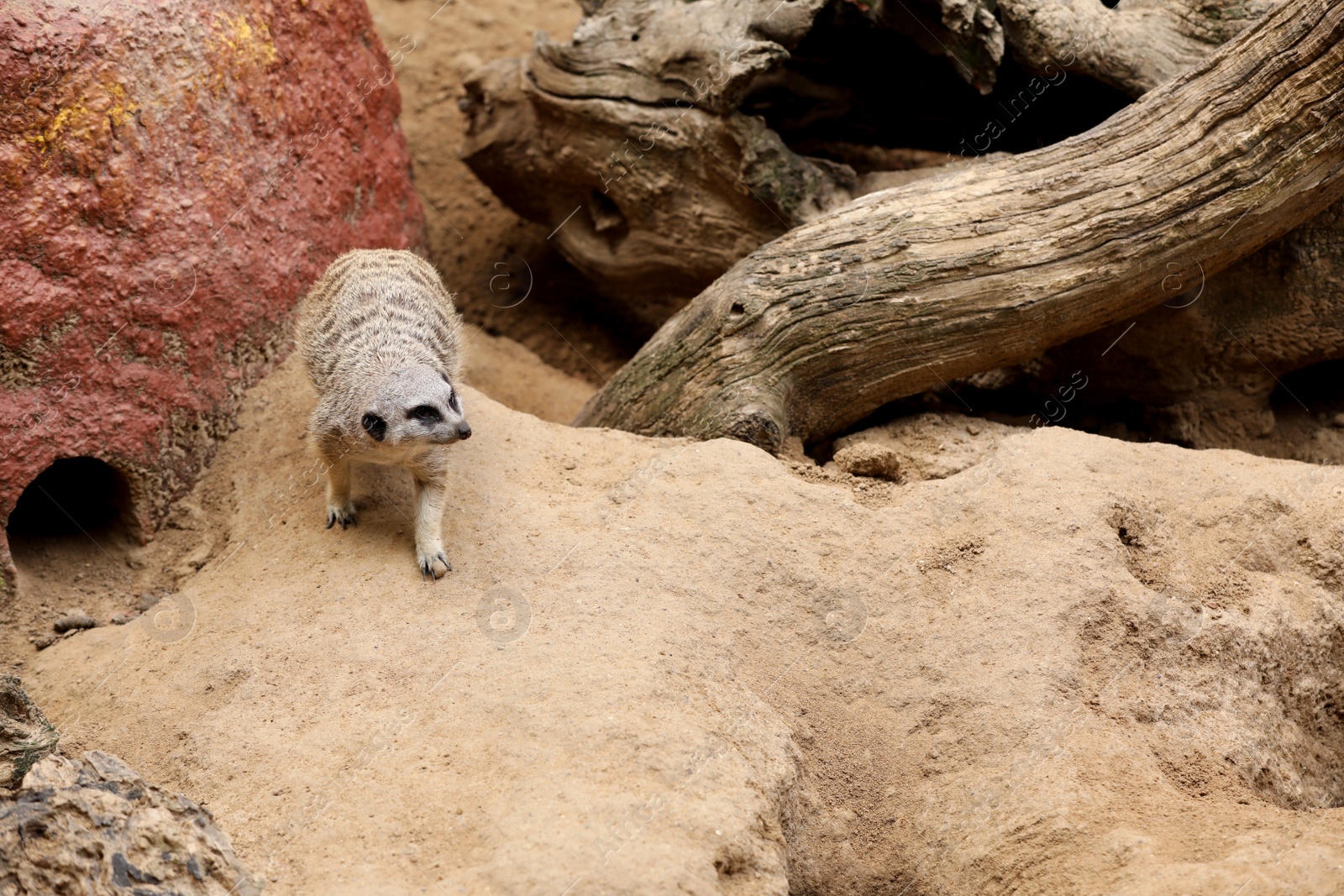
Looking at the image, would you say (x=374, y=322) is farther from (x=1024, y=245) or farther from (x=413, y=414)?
(x=1024, y=245)

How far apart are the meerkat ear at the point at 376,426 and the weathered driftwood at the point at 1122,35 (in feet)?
10.6

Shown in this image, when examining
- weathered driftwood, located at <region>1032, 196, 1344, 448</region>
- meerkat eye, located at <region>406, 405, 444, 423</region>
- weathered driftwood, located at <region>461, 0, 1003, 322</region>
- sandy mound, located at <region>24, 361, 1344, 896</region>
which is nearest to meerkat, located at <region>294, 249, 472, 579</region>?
meerkat eye, located at <region>406, 405, 444, 423</region>

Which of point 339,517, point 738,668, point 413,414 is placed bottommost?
point 339,517

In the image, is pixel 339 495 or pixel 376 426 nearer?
pixel 376 426

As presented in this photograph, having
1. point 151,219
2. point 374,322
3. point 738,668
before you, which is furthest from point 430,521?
point 151,219

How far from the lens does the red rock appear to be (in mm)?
3707

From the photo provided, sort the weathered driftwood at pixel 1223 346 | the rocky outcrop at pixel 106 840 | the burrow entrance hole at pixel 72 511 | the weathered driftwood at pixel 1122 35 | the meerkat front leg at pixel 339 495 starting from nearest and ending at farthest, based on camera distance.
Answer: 1. the rocky outcrop at pixel 106 840
2. the meerkat front leg at pixel 339 495
3. the burrow entrance hole at pixel 72 511
4. the weathered driftwood at pixel 1223 346
5. the weathered driftwood at pixel 1122 35

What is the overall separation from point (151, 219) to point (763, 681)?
9.36ft

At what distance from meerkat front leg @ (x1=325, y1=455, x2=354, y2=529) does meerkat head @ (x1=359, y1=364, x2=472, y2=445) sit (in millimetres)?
282

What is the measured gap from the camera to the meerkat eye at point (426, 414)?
3.63 metres

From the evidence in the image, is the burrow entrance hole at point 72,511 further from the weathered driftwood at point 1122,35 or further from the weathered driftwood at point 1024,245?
the weathered driftwood at point 1122,35

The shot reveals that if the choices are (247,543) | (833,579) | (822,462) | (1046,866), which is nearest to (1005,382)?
(822,462)

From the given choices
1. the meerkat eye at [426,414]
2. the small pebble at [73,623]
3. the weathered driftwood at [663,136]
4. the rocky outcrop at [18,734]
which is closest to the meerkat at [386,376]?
the meerkat eye at [426,414]

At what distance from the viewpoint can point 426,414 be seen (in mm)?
3639
